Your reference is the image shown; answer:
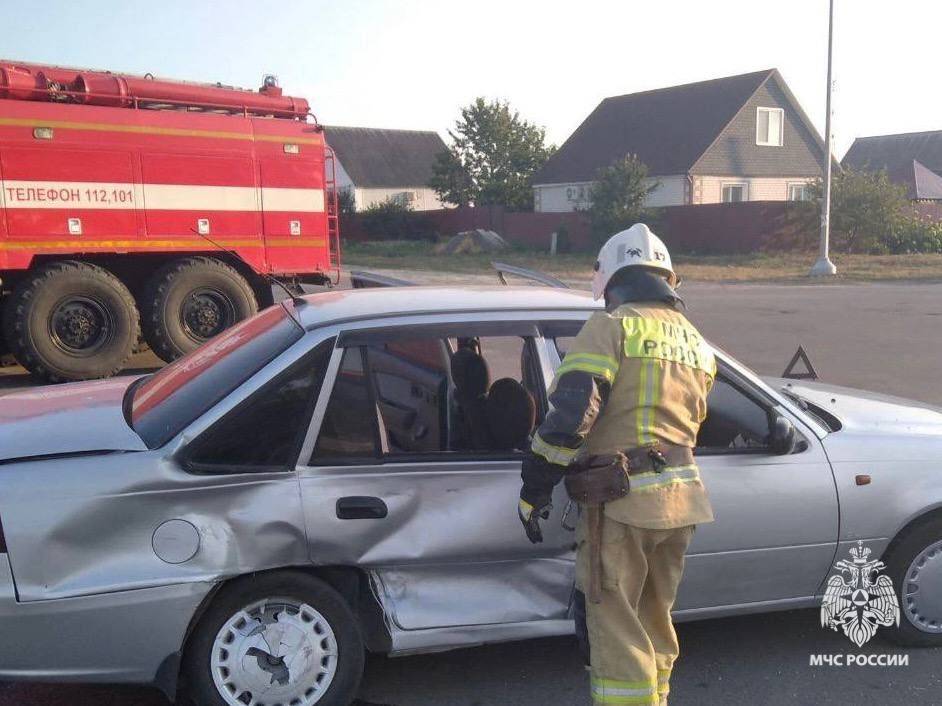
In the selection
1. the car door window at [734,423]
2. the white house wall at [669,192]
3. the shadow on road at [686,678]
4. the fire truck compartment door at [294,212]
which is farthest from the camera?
the white house wall at [669,192]

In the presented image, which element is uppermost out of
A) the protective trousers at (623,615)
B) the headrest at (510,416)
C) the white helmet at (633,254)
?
the white helmet at (633,254)

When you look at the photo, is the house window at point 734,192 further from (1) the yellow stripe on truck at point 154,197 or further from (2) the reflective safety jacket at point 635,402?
(2) the reflective safety jacket at point 635,402

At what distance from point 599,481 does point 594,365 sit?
38 cm

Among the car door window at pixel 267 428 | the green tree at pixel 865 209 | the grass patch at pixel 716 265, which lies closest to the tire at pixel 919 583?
the car door window at pixel 267 428

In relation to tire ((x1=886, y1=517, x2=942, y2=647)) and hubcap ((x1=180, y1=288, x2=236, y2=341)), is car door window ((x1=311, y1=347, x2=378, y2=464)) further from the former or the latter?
hubcap ((x1=180, y1=288, x2=236, y2=341))

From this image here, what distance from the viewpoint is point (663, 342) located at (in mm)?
2816

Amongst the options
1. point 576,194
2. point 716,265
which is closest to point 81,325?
point 716,265

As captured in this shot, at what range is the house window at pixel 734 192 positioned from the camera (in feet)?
118

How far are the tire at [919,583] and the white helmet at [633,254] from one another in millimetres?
1716

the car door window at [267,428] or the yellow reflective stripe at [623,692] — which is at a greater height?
the car door window at [267,428]

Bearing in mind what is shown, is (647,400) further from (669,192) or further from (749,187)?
(749,187)

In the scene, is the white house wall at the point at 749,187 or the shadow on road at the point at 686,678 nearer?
the shadow on road at the point at 686,678

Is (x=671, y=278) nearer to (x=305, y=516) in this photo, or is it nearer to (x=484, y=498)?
(x=484, y=498)

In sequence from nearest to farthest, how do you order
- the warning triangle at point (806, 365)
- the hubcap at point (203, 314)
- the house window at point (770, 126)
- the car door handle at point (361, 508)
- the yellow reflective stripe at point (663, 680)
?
1. the yellow reflective stripe at point (663, 680)
2. the car door handle at point (361, 508)
3. the warning triangle at point (806, 365)
4. the hubcap at point (203, 314)
5. the house window at point (770, 126)
